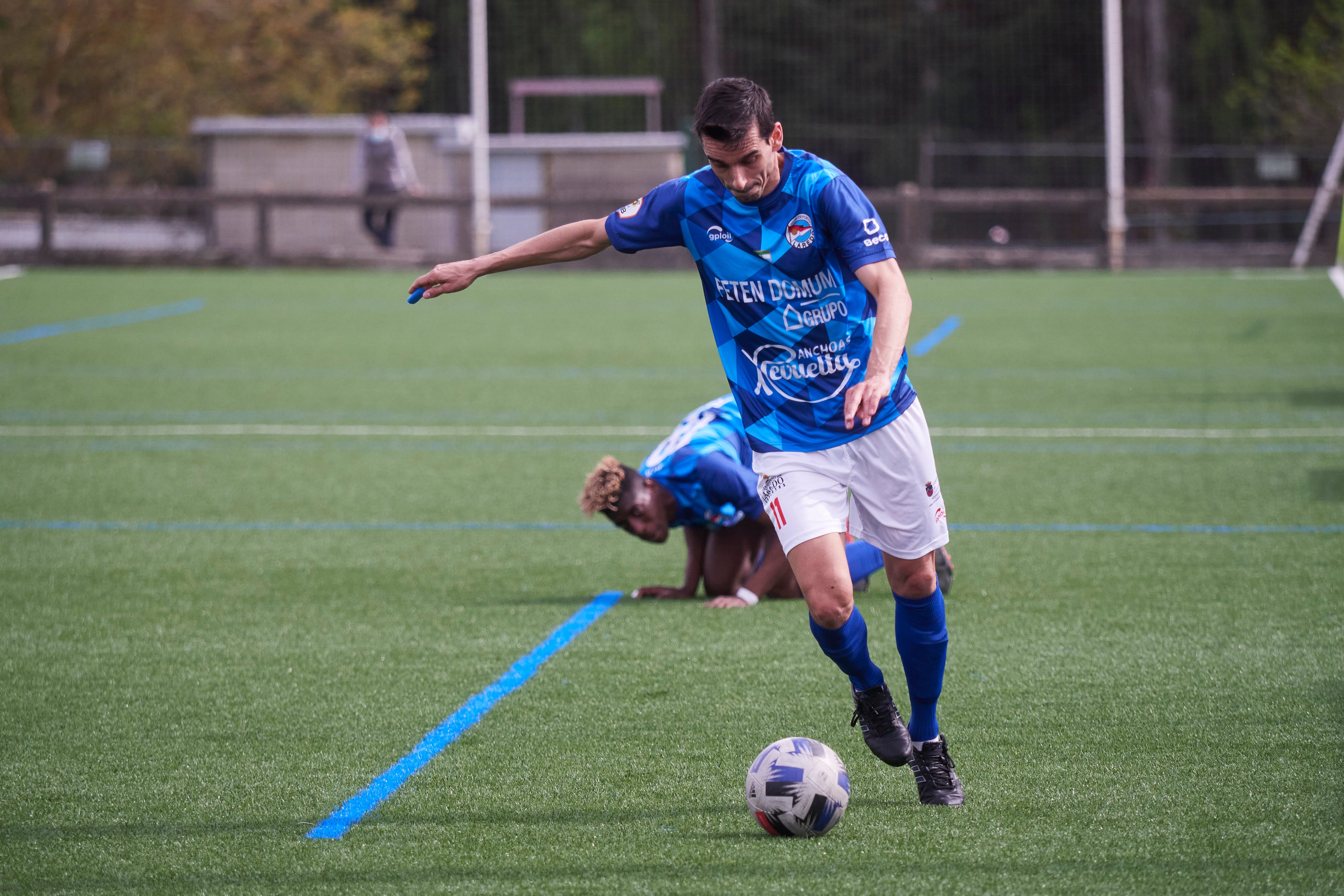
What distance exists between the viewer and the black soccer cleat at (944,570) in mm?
6004

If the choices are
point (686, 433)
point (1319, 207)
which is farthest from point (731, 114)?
point (1319, 207)

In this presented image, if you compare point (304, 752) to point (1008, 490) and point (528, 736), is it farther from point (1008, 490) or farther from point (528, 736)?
point (1008, 490)

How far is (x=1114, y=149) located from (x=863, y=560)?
18.5 meters

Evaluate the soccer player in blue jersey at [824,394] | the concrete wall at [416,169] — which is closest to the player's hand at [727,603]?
the soccer player in blue jersey at [824,394]

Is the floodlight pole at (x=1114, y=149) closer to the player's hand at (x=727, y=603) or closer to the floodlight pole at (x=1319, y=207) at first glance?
the floodlight pole at (x=1319, y=207)

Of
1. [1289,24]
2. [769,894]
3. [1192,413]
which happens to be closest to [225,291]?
[1192,413]

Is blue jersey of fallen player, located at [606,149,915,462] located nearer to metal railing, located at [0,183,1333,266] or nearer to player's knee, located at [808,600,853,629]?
player's knee, located at [808,600,853,629]

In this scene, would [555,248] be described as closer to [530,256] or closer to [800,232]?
[530,256]

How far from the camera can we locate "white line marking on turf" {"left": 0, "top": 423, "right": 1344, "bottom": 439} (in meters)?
10.3

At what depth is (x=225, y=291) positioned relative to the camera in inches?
832

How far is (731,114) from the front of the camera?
3.74 metres

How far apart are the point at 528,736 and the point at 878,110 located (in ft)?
118

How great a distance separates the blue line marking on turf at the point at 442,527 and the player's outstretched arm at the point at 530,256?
3.65m

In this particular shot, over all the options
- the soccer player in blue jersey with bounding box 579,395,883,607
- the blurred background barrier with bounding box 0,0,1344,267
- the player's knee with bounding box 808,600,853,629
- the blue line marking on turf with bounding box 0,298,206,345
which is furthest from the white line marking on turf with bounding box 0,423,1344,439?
the blurred background barrier with bounding box 0,0,1344,267
